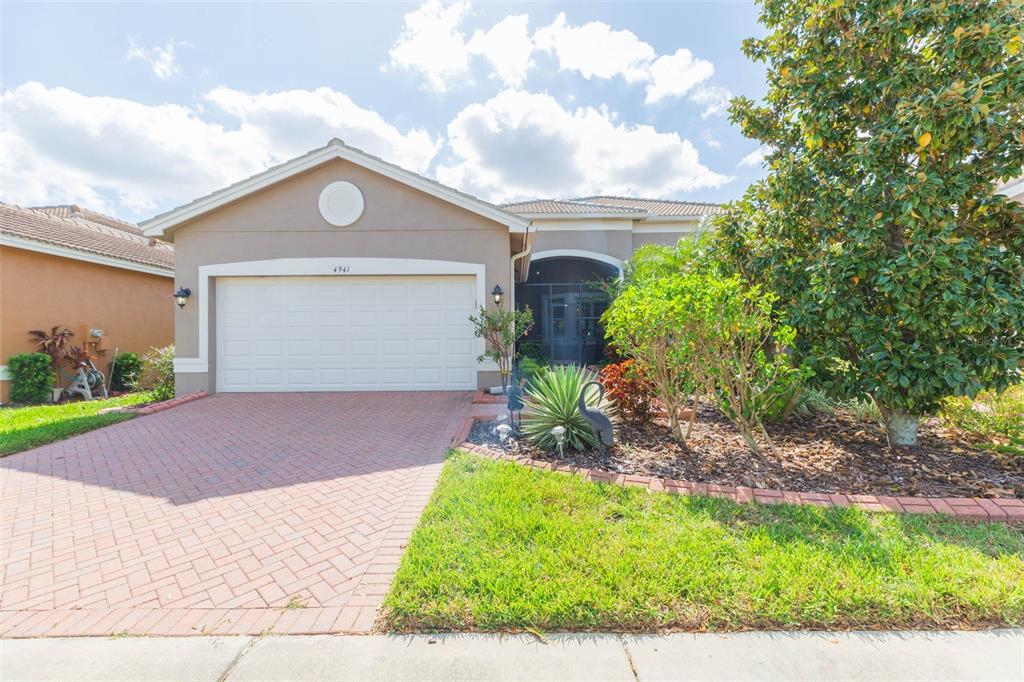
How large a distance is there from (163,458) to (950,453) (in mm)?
9970

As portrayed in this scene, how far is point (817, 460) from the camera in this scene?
489cm

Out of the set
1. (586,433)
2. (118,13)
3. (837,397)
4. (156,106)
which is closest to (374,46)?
(118,13)

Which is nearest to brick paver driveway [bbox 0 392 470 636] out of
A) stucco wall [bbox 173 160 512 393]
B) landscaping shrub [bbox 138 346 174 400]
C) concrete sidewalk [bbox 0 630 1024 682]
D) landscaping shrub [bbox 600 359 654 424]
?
concrete sidewalk [bbox 0 630 1024 682]

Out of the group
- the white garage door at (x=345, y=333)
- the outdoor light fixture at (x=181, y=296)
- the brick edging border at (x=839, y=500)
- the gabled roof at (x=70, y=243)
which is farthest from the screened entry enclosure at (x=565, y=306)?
the gabled roof at (x=70, y=243)

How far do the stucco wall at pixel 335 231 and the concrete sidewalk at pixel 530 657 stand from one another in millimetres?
7079

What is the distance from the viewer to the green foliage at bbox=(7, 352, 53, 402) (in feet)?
31.8

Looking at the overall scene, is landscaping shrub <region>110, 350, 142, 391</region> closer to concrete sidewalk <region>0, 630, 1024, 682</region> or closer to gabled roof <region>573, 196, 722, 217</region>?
concrete sidewalk <region>0, 630, 1024, 682</region>

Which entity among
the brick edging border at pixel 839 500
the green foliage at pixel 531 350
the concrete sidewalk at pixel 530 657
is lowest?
the concrete sidewalk at pixel 530 657

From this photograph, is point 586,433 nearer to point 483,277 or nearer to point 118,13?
point 483,277

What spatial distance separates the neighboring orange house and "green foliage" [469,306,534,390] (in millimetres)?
8498

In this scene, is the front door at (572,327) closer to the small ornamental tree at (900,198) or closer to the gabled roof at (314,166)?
the gabled roof at (314,166)

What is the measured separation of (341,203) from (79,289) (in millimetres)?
8388

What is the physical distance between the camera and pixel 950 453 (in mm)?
5051

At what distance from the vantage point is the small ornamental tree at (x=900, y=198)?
417 cm
